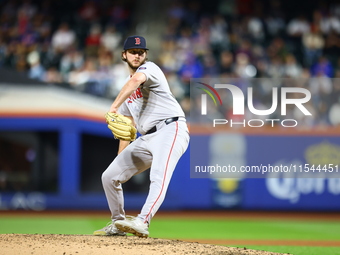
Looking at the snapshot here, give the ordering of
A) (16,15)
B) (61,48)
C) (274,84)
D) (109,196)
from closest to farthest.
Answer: (109,196)
(274,84)
(61,48)
(16,15)

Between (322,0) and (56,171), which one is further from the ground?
(322,0)

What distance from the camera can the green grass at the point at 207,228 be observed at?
7566 millimetres

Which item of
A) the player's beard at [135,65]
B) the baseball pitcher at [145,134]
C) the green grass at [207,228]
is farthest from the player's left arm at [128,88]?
the green grass at [207,228]

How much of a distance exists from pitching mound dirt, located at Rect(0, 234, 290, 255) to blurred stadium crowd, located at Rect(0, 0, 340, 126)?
21.1 ft

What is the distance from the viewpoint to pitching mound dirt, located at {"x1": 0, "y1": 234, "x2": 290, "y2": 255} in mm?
4441

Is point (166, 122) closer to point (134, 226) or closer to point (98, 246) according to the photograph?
point (134, 226)

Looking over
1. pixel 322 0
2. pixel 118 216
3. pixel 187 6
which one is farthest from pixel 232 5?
pixel 118 216

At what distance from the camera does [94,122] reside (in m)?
11.5

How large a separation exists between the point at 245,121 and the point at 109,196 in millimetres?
6326

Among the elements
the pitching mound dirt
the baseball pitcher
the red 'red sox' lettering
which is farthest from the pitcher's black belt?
the pitching mound dirt

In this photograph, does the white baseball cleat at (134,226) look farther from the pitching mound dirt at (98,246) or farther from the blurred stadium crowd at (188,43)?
the blurred stadium crowd at (188,43)

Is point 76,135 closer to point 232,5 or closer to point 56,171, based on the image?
point 56,171

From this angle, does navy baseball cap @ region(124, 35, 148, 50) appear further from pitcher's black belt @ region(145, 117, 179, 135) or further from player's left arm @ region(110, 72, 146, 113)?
pitcher's black belt @ region(145, 117, 179, 135)

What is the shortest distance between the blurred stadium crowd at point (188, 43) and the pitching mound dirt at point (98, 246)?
643 centimetres
